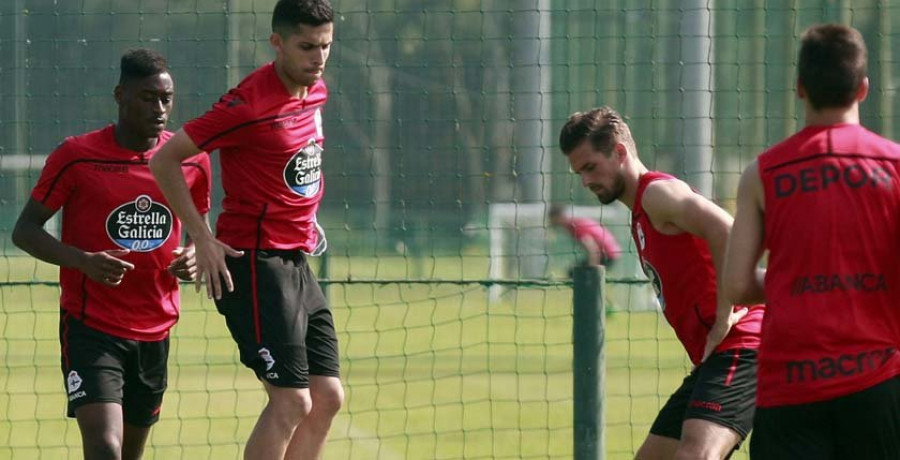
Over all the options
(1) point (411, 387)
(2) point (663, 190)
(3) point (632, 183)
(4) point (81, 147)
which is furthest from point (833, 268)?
(1) point (411, 387)

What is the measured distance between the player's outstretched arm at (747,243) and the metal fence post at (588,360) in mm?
2517

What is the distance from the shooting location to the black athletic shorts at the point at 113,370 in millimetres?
5930

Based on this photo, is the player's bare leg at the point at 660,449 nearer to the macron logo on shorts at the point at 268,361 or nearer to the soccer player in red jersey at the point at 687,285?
the soccer player in red jersey at the point at 687,285

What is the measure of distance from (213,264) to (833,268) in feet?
8.40

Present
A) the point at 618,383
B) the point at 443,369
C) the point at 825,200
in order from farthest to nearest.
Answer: the point at 443,369 → the point at 618,383 → the point at 825,200

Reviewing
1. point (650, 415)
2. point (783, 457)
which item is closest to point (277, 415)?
point (783, 457)

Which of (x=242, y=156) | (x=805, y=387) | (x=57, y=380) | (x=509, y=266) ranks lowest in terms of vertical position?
(x=57, y=380)

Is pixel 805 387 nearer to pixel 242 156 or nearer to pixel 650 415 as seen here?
pixel 242 156

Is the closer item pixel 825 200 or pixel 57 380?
pixel 825 200

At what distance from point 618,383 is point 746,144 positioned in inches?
166

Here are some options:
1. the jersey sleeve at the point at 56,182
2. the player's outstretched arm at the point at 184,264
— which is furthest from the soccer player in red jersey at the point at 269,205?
the jersey sleeve at the point at 56,182

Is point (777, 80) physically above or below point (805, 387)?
above

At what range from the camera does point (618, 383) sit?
40.8 ft

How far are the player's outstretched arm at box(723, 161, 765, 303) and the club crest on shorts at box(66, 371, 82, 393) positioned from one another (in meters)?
2.87
